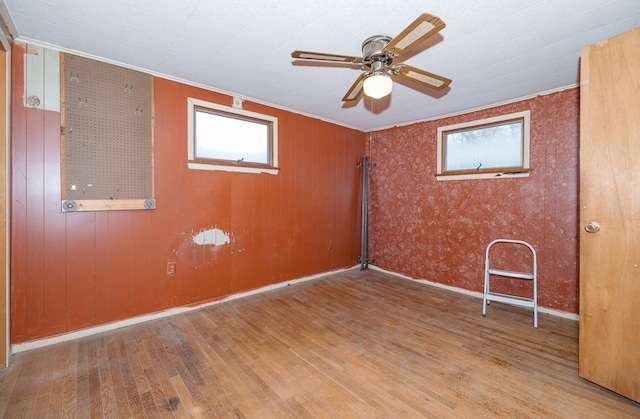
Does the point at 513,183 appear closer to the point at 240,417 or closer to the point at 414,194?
the point at 414,194

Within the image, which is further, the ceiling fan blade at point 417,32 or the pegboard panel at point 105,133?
the pegboard panel at point 105,133

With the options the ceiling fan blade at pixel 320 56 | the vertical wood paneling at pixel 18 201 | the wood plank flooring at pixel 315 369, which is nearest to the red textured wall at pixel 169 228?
the vertical wood paneling at pixel 18 201

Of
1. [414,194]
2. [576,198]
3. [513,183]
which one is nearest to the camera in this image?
[576,198]

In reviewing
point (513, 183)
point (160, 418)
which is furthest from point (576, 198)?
point (160, 418)

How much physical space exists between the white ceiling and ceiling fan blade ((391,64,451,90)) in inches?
12.2

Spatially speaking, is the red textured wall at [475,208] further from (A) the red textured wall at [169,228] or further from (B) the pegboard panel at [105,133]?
(B) the pegboard panel at [105,133]

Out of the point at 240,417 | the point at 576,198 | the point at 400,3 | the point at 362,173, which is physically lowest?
the point at 240,417

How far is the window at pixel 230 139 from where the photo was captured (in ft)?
9.69

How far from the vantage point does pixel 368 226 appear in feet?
15.6

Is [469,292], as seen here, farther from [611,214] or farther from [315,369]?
Result: [315,369]

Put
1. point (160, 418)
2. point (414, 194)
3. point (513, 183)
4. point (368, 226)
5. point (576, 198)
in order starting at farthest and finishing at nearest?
point (368, 226) → point (414, 194) → point (513, 183) → point (576, 198) → point (160, 418)

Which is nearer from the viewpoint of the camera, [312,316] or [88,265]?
[88,265]

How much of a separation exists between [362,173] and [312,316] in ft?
9.00

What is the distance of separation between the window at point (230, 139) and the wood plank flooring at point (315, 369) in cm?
166
